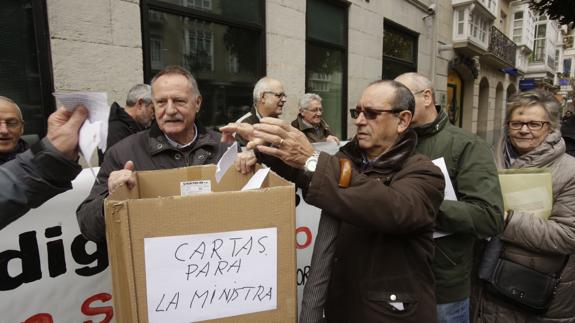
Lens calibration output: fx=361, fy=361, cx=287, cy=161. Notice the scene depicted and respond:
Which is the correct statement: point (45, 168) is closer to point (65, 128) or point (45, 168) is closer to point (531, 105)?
point (65, 128)

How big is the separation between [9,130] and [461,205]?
7.56ft

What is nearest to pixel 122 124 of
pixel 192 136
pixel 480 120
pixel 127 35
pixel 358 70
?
pixel 192 136

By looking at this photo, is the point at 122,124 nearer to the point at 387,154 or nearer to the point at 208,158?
the point at 208,158

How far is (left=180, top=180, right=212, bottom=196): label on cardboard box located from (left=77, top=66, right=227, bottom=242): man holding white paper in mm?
362

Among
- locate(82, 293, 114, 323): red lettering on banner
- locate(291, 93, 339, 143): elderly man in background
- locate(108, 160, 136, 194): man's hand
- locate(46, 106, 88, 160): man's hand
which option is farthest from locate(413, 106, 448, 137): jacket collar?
locate(291, 93, 339, 143): elderly man in background

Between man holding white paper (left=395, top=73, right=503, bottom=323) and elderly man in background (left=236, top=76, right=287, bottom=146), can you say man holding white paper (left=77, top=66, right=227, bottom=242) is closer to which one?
man holding white paper (left=395, top=73, right=503, bottom=323)

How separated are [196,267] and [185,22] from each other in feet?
13.5

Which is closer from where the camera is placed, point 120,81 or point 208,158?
point 208,158

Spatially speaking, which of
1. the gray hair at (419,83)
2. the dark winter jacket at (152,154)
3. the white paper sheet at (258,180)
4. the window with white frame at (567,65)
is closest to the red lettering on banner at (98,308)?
the dark winter jacket at (152,154)

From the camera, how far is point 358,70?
24.6 feet

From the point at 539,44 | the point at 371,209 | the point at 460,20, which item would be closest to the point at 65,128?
the point at 371,209

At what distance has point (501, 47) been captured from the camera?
1766cm

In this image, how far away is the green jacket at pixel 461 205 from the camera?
1.66 m

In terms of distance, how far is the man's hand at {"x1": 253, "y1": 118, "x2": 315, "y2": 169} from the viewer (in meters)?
1.20
